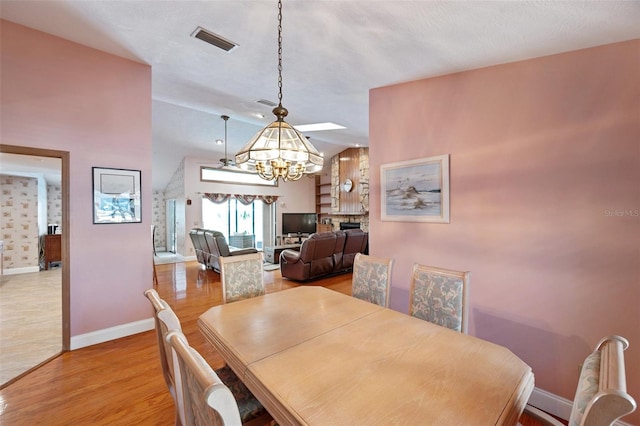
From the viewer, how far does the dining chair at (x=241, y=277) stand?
90.4 inches

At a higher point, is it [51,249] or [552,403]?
[51,249]

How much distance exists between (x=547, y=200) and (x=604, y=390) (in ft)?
5.85

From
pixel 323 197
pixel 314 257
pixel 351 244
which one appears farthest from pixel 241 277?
pixel 323 197

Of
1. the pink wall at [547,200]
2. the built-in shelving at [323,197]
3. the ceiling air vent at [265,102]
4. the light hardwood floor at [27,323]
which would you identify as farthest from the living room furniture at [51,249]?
the pink wall at [547,200]

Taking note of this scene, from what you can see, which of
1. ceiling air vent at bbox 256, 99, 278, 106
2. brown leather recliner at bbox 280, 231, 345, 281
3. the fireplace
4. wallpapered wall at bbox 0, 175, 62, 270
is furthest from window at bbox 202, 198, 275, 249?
ceiling air vent at bbox 256, 99, 278, 106

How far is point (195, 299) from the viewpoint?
14.3 ft

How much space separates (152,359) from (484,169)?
11.6ft

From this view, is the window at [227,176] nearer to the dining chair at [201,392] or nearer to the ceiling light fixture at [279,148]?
the ceiling light fixture at [279,148]

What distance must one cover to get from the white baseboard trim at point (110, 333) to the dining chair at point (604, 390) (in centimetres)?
374

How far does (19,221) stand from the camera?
5.95 metres

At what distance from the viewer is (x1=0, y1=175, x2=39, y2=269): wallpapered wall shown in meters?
5.80

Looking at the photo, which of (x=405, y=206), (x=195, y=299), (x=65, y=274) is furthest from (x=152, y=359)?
(x=405, y=206)

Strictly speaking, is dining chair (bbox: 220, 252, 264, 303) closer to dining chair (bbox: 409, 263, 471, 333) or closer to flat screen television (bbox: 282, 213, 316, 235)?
dining chair (bbox: 409, 263, 471, 333)

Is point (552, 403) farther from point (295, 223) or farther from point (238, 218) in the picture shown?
point (238, 218)
